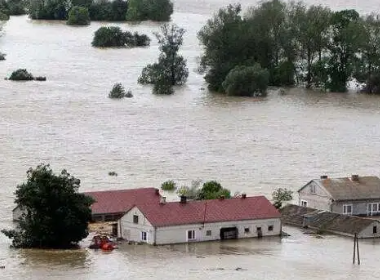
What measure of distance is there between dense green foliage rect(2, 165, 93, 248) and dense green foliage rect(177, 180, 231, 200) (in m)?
4.73

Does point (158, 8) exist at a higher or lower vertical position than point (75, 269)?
higher

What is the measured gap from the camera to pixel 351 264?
3200 centimetres

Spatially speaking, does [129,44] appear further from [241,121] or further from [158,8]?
[241,121]

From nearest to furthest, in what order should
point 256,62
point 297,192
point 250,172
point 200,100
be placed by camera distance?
1. point 297,192
2. point 250,172
3. point 200,100
4. point 256,62

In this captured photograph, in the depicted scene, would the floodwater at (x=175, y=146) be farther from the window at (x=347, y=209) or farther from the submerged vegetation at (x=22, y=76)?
the window at (x=347, y=209)

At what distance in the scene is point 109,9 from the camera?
9100 centimetres

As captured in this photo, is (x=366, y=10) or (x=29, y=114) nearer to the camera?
(x=29, y=114)

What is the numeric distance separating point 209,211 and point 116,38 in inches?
1687

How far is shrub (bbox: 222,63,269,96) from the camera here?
200 ft

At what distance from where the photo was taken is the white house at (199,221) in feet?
110

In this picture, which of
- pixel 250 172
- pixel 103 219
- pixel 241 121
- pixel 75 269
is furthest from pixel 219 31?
pixel 75 269

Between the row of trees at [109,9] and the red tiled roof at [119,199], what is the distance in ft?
173

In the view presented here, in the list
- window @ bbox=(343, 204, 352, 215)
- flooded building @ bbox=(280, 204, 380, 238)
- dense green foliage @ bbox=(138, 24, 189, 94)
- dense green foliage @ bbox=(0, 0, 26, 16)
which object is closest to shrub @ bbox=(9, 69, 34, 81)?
dense green foliage @ bbox=(138, 24, 189, 94)

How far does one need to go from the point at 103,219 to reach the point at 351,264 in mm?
6562
